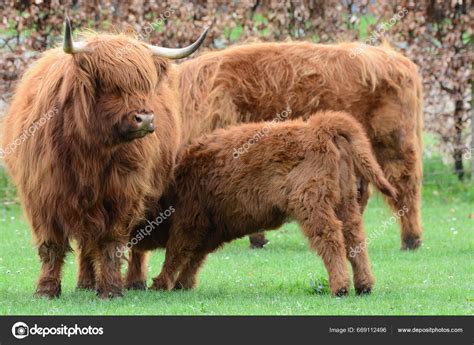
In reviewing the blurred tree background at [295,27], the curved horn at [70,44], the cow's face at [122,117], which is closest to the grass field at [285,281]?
the cow's face at [122,117]

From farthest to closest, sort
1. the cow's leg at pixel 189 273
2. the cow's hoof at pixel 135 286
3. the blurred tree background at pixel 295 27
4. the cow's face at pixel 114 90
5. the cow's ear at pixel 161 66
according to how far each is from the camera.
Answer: the blurred tree background at pixel 295 27 → the cow's hoof at pixel 135 286 → the cow's leg at pixel 189 273 → the cow's ear at pixel 161 66 → the cow's face at pixel 114 90

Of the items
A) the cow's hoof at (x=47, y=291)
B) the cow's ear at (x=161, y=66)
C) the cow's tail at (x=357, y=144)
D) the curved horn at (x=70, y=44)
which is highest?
the curved horn at (x=70, y=44)

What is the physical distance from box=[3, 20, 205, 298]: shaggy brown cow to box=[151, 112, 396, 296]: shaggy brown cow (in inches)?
17.0

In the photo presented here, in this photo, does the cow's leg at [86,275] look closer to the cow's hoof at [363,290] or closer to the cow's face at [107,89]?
the cow's face at [107,89]

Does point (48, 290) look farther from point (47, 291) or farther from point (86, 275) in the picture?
point (86, 275)

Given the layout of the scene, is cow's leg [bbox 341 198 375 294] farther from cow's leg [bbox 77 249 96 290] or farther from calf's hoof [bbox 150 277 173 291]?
cow's leg [bbox 77 249 96 290]

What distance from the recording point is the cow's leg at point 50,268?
7.10 metres

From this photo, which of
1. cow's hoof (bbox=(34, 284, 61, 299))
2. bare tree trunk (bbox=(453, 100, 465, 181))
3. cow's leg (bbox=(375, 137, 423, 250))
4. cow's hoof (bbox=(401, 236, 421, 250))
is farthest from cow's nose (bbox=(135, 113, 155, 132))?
bare tree trunk (bbox=(453, 100, 465, 181))

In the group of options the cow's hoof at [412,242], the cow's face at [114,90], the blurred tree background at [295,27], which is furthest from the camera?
the blurred tree background at [295,27]

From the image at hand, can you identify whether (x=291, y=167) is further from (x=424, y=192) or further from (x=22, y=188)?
(x=424, y=192)

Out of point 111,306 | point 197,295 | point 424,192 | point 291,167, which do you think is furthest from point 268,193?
point 424,192

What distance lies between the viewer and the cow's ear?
714 centimetres

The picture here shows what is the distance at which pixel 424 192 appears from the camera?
13.8 metres

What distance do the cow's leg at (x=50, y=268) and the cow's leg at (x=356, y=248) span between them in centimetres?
189
